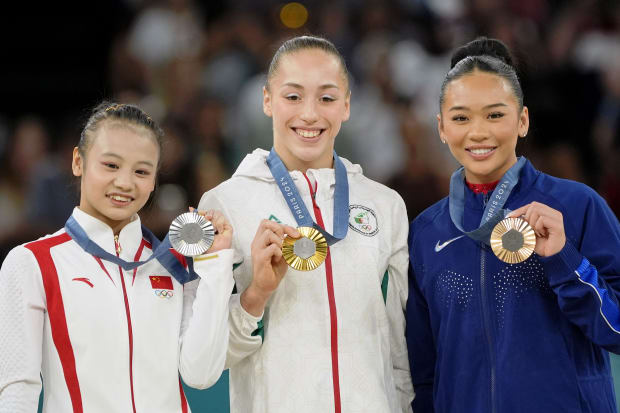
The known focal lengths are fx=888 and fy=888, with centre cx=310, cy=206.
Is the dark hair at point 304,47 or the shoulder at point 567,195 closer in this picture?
the shoulder at point 567,195

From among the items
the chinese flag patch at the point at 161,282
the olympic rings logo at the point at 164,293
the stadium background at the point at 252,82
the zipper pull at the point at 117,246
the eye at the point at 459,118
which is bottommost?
the olympic rings logo at the point at 164,293

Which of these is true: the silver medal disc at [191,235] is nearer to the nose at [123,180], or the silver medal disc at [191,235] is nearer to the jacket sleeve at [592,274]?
the nose at [123,180]

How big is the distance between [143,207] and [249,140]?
3.59 metres

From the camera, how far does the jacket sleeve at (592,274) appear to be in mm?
2719

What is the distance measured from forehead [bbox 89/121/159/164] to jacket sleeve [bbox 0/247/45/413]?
1.38 ft

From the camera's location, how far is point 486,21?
25.0ft

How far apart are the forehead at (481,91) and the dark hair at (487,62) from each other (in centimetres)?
2

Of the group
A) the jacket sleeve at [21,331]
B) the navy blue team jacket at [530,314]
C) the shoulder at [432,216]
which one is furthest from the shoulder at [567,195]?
the jacket sleeve at [21,331]

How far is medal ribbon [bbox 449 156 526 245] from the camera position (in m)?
2.87

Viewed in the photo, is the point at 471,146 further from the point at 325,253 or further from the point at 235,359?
the point at 235,359

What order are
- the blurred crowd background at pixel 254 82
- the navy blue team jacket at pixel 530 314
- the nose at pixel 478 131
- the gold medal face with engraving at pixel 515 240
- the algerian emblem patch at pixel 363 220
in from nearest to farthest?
the gold medal face with engraving at pixel 515 240
the navy blue team jacket at pixel 530 314
the nose at pixel 478 131
the algerian emblem patch at pixel 363 220
the blurred crowd background at pixel 254 82

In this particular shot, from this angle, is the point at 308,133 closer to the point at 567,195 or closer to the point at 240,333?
the point at 240,333

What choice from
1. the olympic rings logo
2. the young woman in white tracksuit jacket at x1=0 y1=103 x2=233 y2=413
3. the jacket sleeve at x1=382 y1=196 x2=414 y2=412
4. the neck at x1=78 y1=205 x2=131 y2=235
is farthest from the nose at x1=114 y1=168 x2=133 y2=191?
the jacket sleeve at x1=382 y1=196 x2=414 y2=412

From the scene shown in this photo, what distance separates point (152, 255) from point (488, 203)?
44.5 inches
